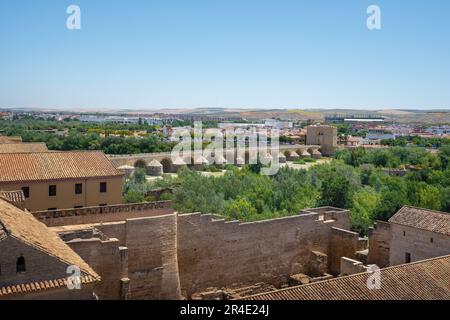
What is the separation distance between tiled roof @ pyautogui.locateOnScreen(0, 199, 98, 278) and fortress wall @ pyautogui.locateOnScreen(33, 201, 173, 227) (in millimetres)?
2484

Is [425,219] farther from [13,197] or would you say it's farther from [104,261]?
[13,197]

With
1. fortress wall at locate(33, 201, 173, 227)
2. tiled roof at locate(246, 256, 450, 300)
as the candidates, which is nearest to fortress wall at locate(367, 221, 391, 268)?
tiled roof at locate(246, 256, 450, 300)

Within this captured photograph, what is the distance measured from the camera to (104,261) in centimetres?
1418

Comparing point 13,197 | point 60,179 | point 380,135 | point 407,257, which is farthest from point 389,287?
point 380,135

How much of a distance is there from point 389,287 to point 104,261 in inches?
310

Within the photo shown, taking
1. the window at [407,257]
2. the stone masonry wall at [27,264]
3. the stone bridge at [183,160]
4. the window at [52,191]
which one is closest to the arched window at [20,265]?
the stone masonry wall at [27,264]

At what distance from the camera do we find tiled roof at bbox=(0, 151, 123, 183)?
1988 centimetres

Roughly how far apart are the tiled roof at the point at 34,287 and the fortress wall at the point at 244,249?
266 inches

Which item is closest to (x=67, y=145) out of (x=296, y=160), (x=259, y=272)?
(x=296, y=160)

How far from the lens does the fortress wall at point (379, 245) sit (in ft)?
66.2

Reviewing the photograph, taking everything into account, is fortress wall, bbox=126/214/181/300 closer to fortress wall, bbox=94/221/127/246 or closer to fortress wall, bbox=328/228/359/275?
fortress wall, bbox=94/221/127/246

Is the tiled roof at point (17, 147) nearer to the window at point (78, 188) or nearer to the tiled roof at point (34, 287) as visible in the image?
the window at point (78, 188)
